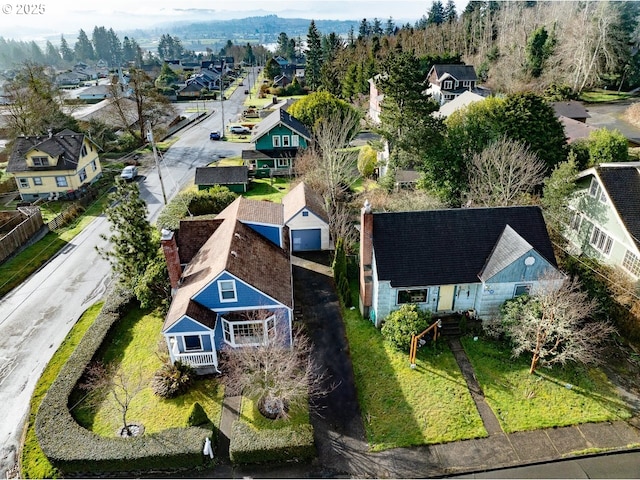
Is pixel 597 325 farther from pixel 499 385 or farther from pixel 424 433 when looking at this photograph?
pixel 424 433

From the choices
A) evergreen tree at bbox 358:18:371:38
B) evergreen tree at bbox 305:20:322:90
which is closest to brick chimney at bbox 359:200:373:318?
evergreen tree at bbox 305:20:322:90

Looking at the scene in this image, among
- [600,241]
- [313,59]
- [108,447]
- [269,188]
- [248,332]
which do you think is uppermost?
[313,59]

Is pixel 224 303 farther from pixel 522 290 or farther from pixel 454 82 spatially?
pixel 454 82

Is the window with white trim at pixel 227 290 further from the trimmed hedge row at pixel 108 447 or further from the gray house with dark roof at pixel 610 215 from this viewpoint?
the gray house with dark roof at pixel 610 215

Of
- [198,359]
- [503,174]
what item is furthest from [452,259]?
[198,359]

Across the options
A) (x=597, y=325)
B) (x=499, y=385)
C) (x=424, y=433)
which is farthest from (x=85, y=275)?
(x=597, y=325)

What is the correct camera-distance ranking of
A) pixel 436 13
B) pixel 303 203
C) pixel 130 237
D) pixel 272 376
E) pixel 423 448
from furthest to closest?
pixel 436 13
pixel 303 203
pixel 130 237
pixel 272 376
pixel 423 448

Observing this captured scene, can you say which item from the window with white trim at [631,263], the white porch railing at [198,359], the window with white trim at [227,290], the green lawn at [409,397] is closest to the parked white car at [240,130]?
the window with white trim at [227,290]
